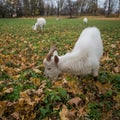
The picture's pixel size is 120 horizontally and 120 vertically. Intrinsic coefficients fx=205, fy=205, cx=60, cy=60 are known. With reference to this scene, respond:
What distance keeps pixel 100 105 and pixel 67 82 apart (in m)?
1.04

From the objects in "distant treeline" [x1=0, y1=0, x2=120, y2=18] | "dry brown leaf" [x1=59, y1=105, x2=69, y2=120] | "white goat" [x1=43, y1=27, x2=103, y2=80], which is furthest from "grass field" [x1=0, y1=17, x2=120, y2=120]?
"distant treeline" [x1=0, y1=0, x2=120, y2=18]

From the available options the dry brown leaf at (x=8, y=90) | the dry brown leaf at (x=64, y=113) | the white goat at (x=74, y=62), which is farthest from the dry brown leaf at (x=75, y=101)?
the dry brown leaf at (x=8, y=90)

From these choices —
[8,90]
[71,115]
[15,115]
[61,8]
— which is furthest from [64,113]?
[61,8]

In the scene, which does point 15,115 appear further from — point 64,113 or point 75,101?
point 75,101

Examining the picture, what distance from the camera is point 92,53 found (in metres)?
4.94

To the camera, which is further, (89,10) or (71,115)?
(89,10)

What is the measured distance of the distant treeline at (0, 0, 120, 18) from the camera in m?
73.7

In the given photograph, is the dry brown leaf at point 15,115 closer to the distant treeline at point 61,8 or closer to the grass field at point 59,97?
the grass field at point 59,97

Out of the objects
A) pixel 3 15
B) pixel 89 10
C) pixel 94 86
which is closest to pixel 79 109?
pixel 94 86

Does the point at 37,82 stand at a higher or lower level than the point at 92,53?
lower

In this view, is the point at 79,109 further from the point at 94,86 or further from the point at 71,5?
the point at 71,5

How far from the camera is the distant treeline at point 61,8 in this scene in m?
73.7

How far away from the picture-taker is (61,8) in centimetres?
9212

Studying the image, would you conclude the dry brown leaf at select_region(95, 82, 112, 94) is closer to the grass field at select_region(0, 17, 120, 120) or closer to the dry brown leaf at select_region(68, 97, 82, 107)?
the grass field at select_region(0, 17, 120, 120)
